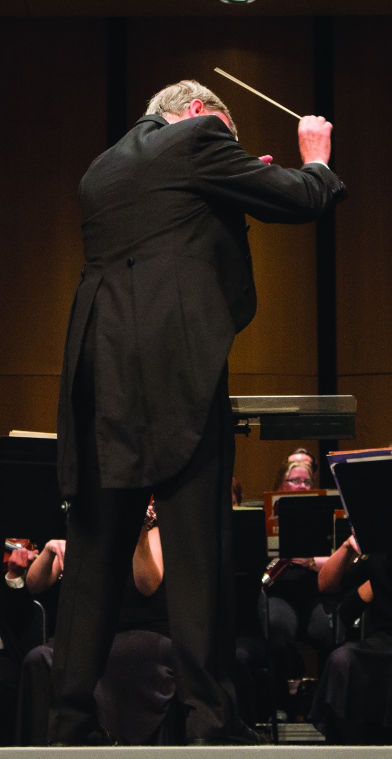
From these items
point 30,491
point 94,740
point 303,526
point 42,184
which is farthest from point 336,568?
point 42,184

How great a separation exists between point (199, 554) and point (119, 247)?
0.57m

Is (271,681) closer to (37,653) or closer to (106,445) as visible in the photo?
(37,653)

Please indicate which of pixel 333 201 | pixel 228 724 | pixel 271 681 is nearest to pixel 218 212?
pixel 333 201

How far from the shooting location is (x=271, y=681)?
13.5 ft

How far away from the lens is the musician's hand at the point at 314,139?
2.04 metres

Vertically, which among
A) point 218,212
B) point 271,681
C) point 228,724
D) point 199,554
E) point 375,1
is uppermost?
point 375,1

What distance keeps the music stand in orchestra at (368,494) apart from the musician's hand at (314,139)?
1131 mm

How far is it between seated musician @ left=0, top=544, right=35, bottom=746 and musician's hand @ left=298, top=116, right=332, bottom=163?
195cm

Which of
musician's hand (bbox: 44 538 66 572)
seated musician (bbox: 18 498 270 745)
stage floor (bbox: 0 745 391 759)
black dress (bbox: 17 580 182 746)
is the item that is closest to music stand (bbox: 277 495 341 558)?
seated musician (bbox: 18 498 270 745)

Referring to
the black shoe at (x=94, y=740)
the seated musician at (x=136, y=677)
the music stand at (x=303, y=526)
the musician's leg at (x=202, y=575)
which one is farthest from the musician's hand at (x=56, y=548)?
the musician's leg at (x=202, y=575)

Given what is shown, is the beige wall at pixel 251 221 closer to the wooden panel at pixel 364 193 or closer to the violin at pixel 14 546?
the wooden panel at pixel 364 193

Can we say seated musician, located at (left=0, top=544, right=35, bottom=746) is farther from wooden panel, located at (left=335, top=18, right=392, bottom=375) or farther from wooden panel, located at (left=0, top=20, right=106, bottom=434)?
wooden panel, located at (left=335, top=18, right=392, bottom=375)

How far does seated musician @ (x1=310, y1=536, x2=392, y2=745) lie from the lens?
339 centimetres

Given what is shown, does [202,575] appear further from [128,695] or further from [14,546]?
[14,546]
